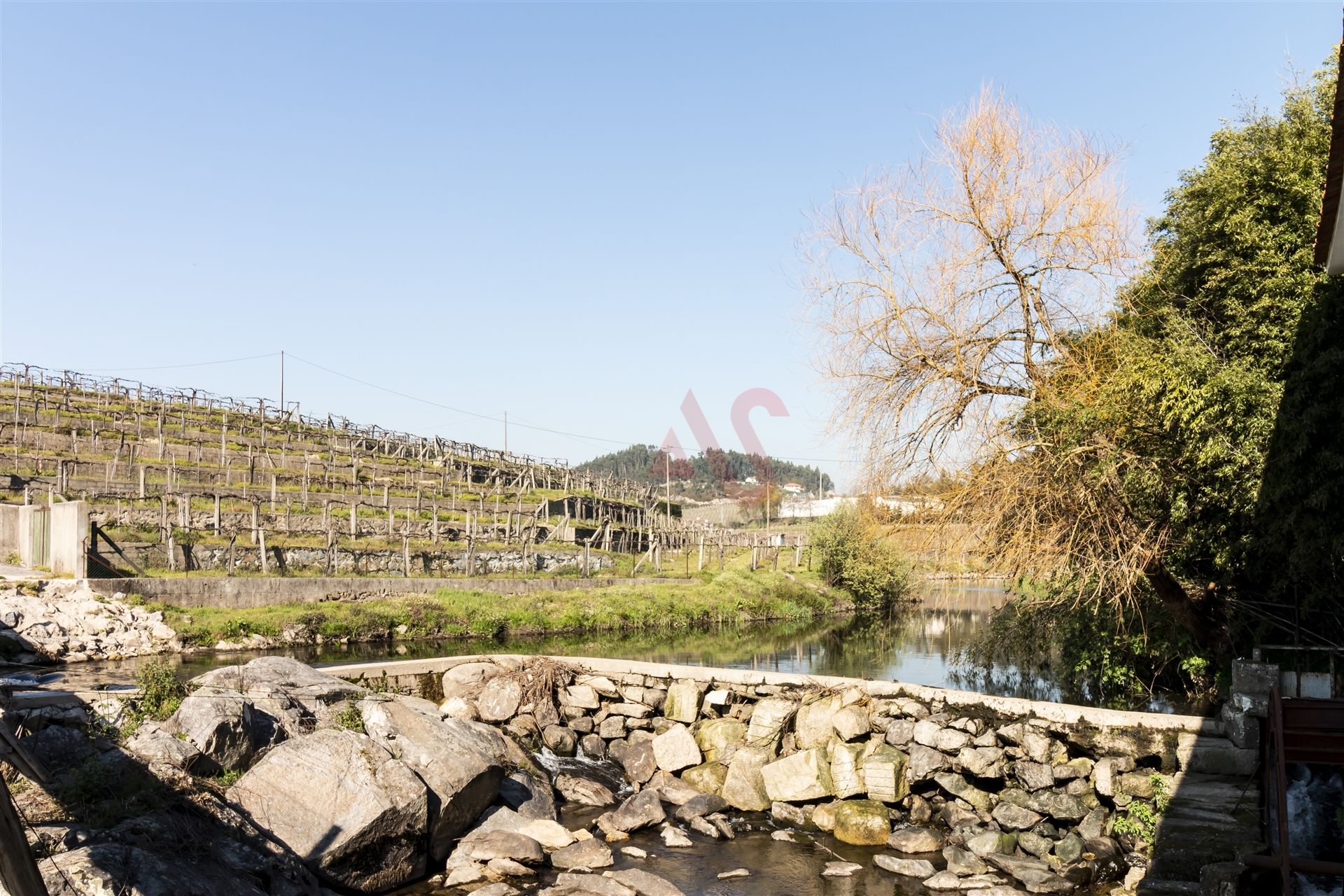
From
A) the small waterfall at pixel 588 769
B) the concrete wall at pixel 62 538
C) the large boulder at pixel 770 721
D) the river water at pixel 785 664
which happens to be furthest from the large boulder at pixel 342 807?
the concrete wall at pixel 62 538

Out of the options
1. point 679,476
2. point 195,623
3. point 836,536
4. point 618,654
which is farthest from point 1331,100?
point 679,476

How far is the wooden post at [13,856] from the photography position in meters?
4.50

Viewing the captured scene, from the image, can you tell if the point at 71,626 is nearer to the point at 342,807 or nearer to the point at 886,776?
the point at 342,807

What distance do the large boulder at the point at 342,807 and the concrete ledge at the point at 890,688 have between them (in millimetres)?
5832

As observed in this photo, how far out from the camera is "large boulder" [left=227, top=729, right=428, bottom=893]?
10.6 meters

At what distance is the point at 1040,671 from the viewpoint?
22094 mm

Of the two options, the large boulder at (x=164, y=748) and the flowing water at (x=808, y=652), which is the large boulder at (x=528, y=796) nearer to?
the large boulder at (x=164, y=748)

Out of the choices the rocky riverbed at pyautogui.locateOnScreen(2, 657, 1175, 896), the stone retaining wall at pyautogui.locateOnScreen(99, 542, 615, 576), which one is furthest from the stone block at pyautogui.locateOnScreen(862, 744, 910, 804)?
the stone retaining wall at pyautogui.locateOnScreen(99, 542, 615, 576)

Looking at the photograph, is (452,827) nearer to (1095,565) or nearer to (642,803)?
(642,803)

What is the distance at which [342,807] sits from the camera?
10922mm

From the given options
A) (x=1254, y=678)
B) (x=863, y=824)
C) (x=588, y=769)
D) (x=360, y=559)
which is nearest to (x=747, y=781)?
(x=863, y=824)

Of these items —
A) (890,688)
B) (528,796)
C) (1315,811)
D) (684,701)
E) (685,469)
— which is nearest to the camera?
(1315,811)

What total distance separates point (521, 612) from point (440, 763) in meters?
25.1

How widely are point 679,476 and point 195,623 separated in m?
167
